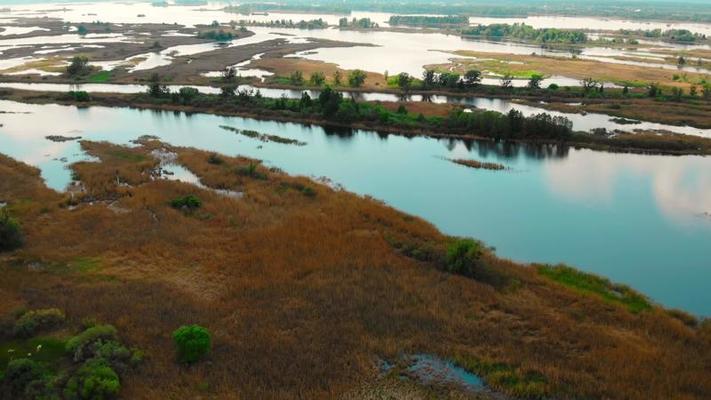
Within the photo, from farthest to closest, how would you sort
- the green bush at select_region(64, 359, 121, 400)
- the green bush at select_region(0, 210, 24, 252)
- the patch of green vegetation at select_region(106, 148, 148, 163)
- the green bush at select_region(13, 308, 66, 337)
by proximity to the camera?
1. the patch of green vegetation at select_region(106, 148, 148, 163)
2. the green bush at select_region(0, 210, 24, 252)
3. the green bush at select_region(13, 308, 66, 337)
4. the green bush at select_region(64, 359, 121, 400)

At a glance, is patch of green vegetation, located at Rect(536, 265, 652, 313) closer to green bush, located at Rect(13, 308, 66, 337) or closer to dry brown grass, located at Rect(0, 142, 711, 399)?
dry brown grass, located at Rect(0, 142, 711, 399)

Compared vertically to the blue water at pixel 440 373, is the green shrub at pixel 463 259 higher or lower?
higher

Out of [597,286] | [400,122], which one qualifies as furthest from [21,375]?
[400,122]

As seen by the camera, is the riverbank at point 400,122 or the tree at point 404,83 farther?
the tree at point 404,83

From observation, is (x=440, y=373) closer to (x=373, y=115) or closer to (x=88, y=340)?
(x=88, y=340)

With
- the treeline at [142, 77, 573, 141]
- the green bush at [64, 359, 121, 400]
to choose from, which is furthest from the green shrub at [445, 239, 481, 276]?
the treeline at [142, 77, 573, 141]

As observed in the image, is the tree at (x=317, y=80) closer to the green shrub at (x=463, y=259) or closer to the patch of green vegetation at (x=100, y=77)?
the patch of green vegetation at (x=100, y=77)

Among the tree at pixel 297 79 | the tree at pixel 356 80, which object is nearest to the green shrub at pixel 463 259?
the tree at pixel 356 80

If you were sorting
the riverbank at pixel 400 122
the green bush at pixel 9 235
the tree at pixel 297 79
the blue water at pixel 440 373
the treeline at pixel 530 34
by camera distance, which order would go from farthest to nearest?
1. the treeline at pixel 530 34
2. the tree at pixel 297 79
3. the riverbank at pixel 400 122
4. the green bush at pixel 9 235
5. the blue water at pixel 440 373
